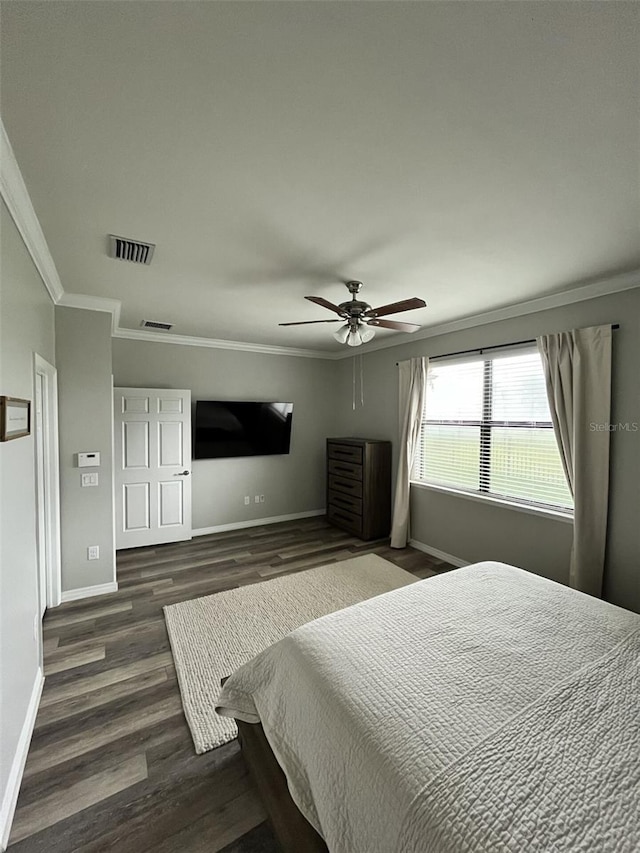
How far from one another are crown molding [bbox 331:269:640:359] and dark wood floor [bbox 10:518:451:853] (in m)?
3.72

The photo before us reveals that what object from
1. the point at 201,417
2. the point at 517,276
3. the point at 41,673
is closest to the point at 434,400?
the point at 517,276

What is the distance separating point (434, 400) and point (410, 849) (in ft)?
12.4

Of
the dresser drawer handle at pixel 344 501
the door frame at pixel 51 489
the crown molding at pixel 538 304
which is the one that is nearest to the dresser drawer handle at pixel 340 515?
the dresser drawer handle at pixel 344 501

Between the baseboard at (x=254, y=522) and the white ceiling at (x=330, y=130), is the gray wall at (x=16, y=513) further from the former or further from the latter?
the baseboard at (x=254, y=522)

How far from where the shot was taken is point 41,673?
2109 mm

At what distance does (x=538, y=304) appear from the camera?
9.88 ft

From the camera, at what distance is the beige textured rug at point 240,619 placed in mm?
1941

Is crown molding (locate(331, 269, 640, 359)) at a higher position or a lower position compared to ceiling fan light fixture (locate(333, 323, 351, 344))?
higher

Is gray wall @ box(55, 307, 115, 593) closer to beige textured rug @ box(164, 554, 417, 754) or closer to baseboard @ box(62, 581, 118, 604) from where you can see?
baseboard @ box(62, 581, 118, 604)

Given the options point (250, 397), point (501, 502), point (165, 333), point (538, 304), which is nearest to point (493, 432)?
point (501, 502)

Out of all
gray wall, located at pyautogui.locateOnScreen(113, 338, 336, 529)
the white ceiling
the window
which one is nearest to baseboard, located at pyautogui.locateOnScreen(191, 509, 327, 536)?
gray wall, located at pyautogui.locateOnScreen(113, 338, 336, 529)

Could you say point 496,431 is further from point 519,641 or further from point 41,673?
point 41,673

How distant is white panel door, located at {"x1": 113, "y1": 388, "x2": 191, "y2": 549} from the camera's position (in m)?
4.02

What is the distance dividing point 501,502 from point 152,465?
3.88m
